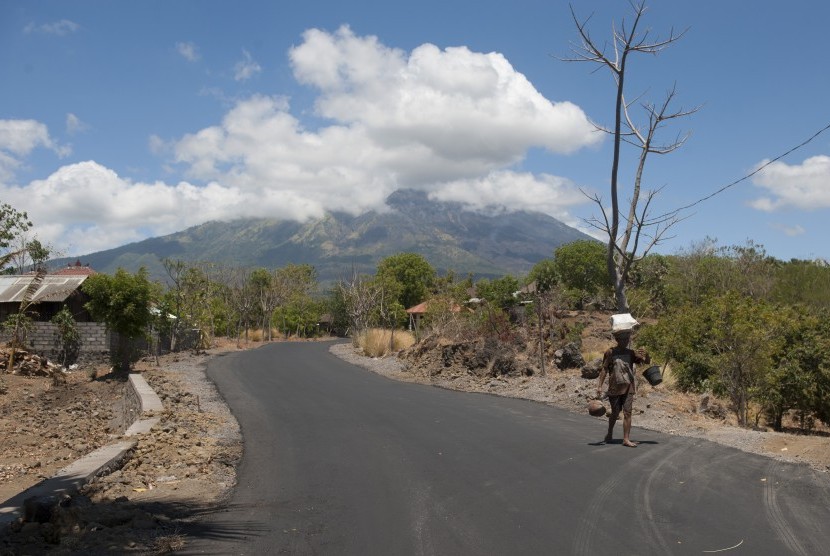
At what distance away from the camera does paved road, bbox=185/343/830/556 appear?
553cm

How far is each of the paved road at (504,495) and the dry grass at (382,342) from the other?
23.0m

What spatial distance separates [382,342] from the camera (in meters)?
36.2

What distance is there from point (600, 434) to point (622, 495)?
4.18 m

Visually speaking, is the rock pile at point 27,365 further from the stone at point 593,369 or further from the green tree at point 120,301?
the stone at point 593,369

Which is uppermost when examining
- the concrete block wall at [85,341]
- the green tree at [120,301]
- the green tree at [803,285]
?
the green tree at [803,285]

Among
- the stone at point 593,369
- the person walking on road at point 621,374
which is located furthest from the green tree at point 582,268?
the person walking on road at point 621,374

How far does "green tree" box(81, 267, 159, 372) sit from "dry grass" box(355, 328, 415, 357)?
1242cm

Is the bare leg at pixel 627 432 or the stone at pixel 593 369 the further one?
the stone at pixel 593 369

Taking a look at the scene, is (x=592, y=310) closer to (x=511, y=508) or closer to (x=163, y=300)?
(x=163, y=300)

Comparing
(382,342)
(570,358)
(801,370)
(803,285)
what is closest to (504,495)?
(801,370)

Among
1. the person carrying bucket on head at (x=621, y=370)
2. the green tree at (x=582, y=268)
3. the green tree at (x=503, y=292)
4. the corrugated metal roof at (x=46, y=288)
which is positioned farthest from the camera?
the green tree at (x=582, y=268)

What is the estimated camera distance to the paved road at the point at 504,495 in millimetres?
5531

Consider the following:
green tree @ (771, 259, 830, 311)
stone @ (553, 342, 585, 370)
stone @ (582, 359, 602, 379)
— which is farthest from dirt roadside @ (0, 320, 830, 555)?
green tree @ (771, 259, 830, 311)

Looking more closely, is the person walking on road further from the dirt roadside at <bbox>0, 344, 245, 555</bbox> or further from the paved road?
the dirt roadside at <bbox>0, 344, 245, 555</bbox>
